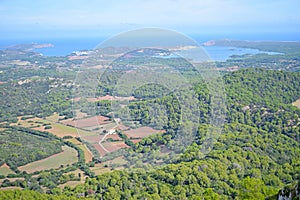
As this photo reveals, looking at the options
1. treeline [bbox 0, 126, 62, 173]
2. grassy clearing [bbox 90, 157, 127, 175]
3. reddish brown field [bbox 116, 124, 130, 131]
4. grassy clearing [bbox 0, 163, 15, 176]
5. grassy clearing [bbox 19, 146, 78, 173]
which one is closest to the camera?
reddish brown field [bbox 116, 124, 130, 131]

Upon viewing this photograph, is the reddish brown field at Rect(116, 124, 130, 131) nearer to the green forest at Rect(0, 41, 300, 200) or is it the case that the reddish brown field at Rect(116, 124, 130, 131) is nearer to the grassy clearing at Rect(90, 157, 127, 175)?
the green forest at Rect(0, 41, 300, 200)

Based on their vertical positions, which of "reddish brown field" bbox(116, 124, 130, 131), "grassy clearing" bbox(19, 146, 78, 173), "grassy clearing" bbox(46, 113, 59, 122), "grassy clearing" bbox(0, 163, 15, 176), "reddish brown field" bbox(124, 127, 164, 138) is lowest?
"grassy clearing" bbox(0, 163, 15, 176)

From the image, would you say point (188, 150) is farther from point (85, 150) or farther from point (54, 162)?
point (54, 162)

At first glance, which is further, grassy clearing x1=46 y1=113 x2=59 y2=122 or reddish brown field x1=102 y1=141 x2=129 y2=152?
grassy clearing x1=46 y1=113 x2=59 y2=122

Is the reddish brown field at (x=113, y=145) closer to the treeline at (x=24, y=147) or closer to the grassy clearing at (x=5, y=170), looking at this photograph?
the treeline at (x=24, y=147)

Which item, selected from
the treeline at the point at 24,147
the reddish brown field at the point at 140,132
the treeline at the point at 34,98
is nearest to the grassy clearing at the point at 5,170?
the treeline at the point at 24,147

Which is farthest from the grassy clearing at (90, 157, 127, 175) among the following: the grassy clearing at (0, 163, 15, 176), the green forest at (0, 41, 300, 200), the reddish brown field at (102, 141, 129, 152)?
the grassy clearing at (0, 163, 15, 176)

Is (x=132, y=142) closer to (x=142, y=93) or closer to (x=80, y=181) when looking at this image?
(x=142, y=93)

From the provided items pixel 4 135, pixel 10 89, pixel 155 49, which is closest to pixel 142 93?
pixel 155 49

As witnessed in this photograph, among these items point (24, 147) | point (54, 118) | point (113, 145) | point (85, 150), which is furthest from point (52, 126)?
point (113, 145)
